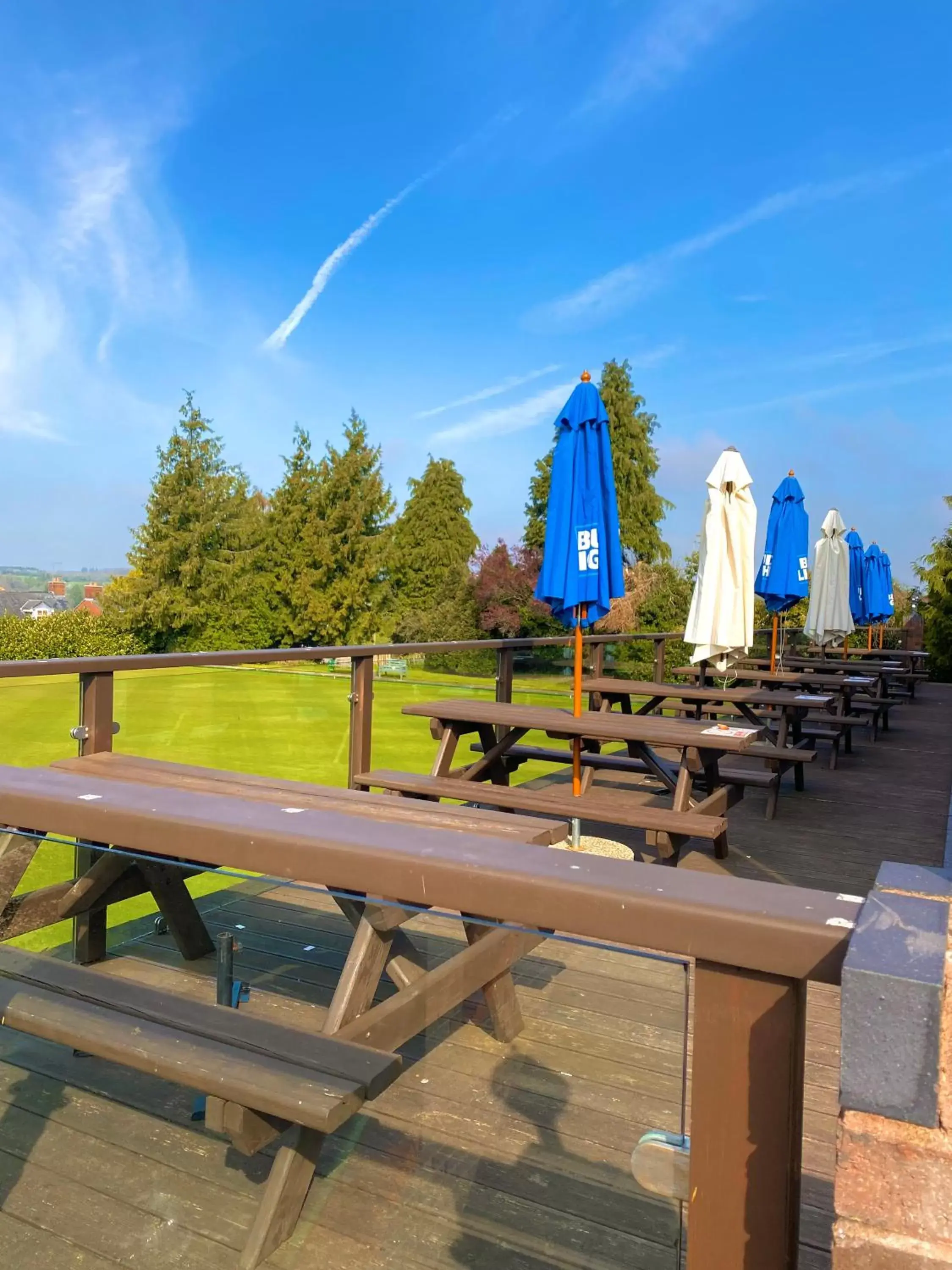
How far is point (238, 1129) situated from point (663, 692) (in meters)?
4.93

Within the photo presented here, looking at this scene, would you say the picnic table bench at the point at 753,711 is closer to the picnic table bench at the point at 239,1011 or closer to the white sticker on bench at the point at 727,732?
the white sticker on bench at the point at 727,732

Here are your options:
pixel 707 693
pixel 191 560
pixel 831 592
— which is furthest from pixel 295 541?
pixel 707 693

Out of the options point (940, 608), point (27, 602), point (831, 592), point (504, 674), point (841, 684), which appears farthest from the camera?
point (27, 602)

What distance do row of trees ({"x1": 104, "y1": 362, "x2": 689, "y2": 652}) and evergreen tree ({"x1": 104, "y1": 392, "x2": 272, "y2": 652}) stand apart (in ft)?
0.14

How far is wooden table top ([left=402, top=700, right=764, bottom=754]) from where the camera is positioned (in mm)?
4410

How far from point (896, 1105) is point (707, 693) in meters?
5.40

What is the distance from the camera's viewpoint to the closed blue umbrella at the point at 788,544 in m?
8.11

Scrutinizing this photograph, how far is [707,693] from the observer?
6105 millimetres

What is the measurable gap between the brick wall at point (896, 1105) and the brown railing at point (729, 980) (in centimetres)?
5

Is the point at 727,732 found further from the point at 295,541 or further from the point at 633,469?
the point at 633,469

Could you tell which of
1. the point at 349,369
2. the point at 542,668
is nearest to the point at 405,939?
the point at 542,668

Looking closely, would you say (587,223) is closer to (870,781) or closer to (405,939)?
(870,781)

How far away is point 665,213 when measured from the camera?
2638 centimetres

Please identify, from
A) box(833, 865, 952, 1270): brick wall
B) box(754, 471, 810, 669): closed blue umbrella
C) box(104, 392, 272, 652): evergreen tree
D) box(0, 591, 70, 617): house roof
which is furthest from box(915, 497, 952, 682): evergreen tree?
box(104, 392, 272, 652): evergreen tree
